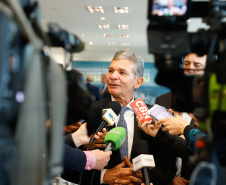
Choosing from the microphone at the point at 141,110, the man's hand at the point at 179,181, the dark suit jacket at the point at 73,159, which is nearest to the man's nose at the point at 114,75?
the microphone at the point at 141,110

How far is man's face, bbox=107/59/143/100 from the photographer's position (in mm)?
1871

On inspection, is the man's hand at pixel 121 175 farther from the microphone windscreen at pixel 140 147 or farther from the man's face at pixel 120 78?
the man's face at pixel 120 78

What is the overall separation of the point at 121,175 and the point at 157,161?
0.27 m

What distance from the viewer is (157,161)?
1692 mm

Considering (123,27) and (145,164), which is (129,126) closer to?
(145,164)

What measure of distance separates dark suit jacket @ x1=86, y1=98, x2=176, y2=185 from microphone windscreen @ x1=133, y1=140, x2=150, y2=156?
1cm

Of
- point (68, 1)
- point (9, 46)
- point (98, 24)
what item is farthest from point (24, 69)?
point (98, 24)

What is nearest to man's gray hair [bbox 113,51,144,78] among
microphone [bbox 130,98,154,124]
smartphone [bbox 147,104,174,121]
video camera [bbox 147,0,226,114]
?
microphone [bbox 130,98,154,124]

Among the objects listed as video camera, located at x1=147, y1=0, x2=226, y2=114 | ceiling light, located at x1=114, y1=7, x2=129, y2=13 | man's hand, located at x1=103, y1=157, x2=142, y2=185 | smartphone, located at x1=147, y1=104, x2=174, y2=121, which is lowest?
man's hand, located at x1=103, y1=157, x2=142, y2=185

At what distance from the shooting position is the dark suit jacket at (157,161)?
1.64 metres

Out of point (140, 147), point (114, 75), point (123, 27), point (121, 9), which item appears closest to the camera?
point (140, 147)

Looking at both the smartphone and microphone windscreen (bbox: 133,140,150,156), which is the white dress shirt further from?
the smartphone

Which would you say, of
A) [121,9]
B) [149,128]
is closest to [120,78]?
[149,128]

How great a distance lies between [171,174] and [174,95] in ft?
2.89
